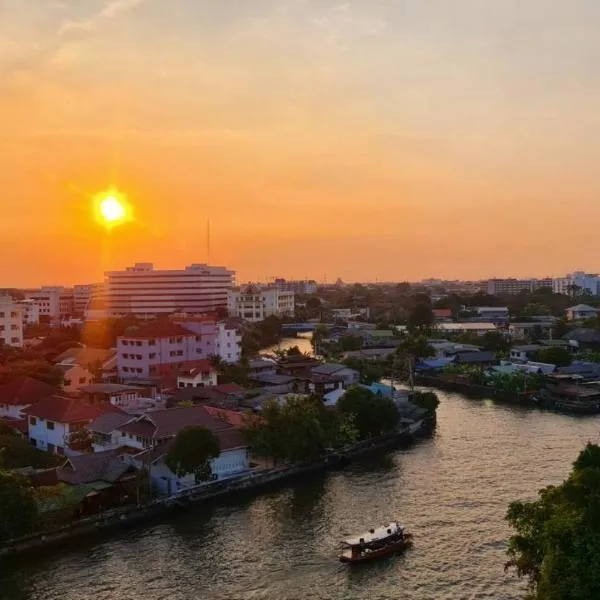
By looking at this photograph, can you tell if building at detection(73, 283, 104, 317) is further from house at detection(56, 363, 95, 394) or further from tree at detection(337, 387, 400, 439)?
tree at detection(337, 387, 400, 439)

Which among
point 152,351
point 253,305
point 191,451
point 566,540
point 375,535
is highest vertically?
point 253,305

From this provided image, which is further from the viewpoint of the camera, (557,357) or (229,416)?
(557,357)

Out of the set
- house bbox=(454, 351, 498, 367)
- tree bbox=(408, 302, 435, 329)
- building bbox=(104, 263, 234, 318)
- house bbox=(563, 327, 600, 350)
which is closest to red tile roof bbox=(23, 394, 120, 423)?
house bbox=(454, 351, 498, 367)

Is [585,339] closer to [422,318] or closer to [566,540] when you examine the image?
[422,318]

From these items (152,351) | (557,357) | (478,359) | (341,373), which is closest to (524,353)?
(478,359)

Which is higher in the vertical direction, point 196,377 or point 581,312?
point 581,312

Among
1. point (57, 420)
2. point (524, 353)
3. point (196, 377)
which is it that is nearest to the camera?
point (57, 420)

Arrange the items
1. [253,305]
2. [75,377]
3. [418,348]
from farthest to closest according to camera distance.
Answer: [253,305] < [418,348] < [75,377]
